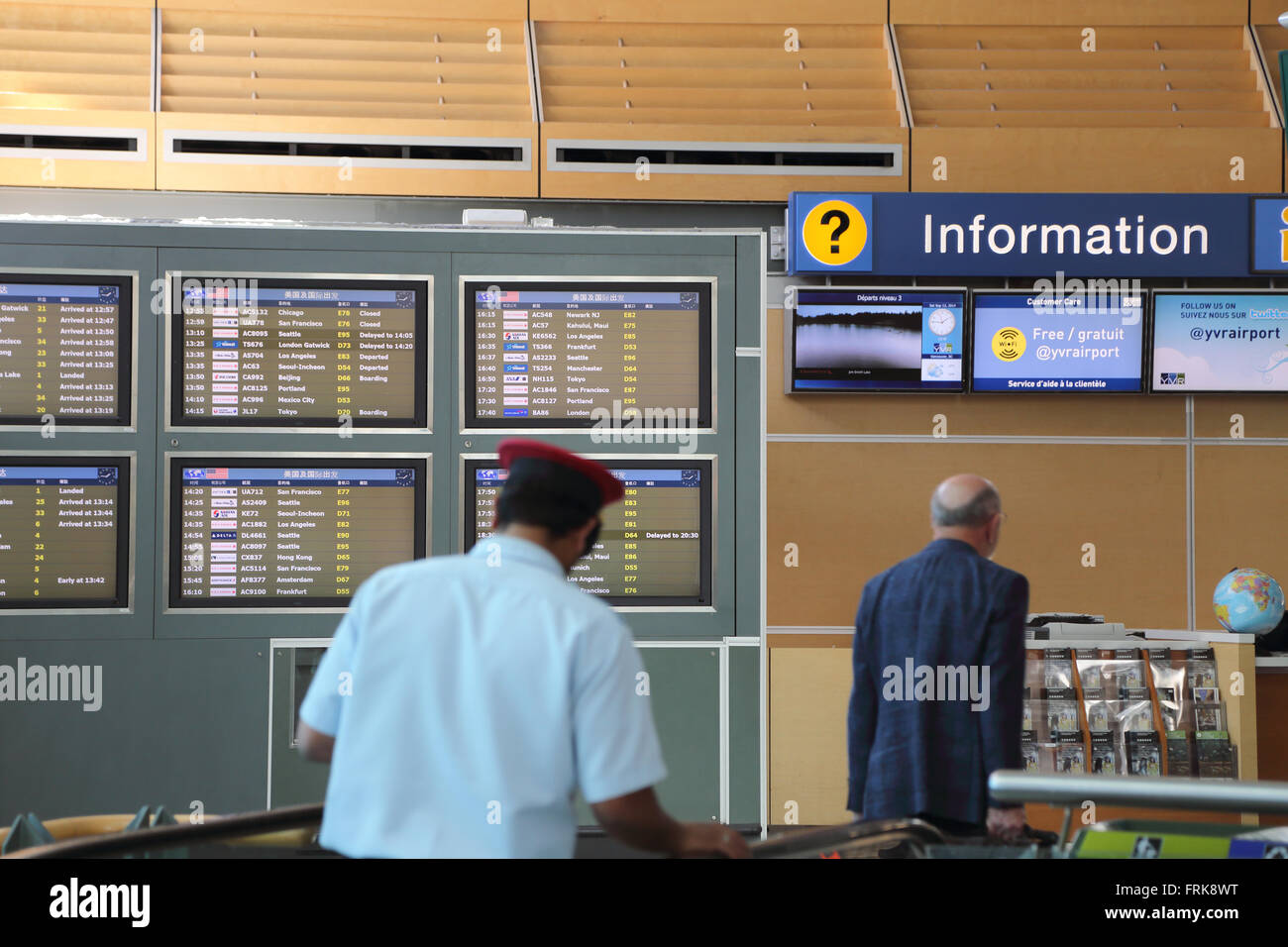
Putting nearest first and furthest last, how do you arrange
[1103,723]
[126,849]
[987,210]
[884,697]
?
[126,849], [884,697], [1103,723], [987,210]

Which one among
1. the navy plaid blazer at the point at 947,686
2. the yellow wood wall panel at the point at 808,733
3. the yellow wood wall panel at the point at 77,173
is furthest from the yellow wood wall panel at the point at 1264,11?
the yellow wood wall panel at the point at 77,173

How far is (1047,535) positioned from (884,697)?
3.19m

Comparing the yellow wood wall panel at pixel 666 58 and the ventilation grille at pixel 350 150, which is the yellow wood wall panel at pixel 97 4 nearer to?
the ventilation grille at pixel 350 150

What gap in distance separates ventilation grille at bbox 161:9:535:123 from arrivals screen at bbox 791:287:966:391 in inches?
69.1

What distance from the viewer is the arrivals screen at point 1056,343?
5.50 meters

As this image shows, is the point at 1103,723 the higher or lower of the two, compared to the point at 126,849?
lower

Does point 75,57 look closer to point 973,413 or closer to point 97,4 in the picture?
point 97,4

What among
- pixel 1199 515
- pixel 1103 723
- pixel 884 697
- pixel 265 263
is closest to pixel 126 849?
pixel 884 697

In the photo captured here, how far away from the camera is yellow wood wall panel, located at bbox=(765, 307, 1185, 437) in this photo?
571 cm

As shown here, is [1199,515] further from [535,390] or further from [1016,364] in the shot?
[535,390]

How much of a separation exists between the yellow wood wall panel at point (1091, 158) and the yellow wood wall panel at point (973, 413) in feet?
3.26

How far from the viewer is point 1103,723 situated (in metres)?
4.11

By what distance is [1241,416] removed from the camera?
5738 millimetres

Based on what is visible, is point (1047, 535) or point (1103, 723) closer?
point (1103, 723)
